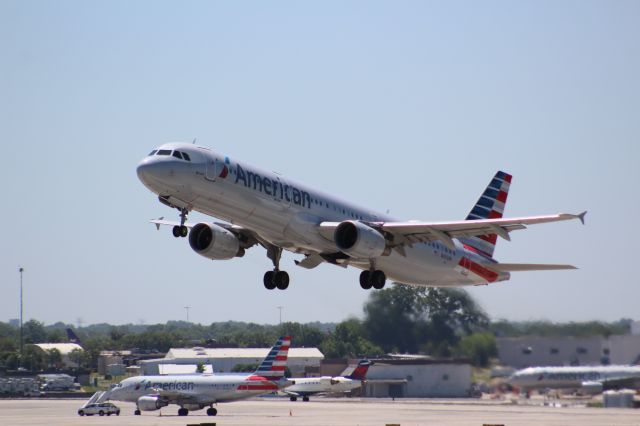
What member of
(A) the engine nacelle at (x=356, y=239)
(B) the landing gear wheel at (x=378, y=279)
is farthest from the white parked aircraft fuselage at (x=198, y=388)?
(A) the engine nacelle at (x=356, y=239)

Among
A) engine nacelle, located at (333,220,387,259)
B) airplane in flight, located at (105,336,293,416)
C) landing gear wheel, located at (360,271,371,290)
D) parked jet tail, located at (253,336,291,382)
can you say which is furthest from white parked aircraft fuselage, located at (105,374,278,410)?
engine nacelle, located at (333,220,387,259)

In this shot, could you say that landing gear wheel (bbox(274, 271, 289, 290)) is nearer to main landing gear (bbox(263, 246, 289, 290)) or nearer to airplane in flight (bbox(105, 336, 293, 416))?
main landing gear (bbox(263, 246, 289, 290))

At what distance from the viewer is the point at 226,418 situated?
247ft

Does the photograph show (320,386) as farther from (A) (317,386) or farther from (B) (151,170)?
(B) (151,170)

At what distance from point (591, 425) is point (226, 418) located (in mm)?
29898

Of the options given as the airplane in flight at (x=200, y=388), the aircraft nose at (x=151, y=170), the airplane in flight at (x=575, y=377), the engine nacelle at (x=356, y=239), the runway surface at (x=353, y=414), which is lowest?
the runway surface at (x=353, y=414)

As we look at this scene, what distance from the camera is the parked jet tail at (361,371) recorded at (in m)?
83.4

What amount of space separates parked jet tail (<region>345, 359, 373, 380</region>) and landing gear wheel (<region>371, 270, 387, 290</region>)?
34.5 metres

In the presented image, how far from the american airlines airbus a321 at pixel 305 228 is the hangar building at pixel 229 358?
62.5 m

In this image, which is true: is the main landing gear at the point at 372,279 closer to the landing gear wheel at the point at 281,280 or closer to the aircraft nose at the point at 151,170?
the landing gear wheel at the point at 281,280

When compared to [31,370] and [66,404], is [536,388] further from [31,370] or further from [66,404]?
[31,370]

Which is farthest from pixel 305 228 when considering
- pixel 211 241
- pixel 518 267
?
pixel 518 267

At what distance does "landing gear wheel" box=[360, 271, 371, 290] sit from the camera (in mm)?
46656

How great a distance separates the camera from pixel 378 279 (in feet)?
153
